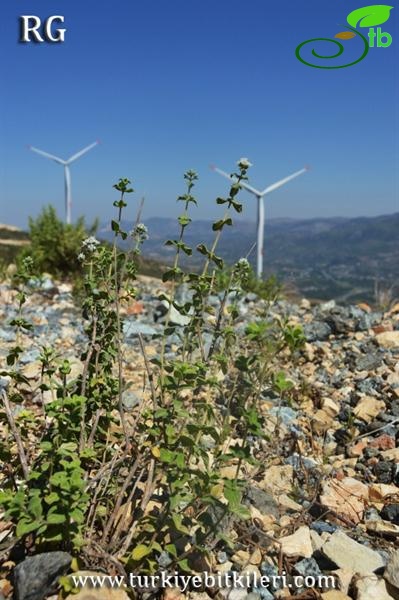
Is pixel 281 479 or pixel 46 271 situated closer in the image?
pixel 281 479

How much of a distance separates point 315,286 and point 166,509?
189927 mm

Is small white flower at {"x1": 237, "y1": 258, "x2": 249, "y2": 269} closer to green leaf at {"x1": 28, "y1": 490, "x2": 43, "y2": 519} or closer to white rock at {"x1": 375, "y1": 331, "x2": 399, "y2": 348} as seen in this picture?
green leaf at {"x1": 28, "y1": 490, "x2": 43, "y2": 519}

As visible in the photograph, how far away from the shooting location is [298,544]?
3.23 meters

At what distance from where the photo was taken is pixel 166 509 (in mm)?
2893

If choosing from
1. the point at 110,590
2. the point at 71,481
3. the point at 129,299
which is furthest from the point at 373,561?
the point at 129,299

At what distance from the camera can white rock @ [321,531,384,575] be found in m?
3.08

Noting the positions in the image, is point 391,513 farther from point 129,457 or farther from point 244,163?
point 244,163

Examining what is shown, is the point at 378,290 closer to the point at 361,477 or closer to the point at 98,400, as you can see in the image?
the point at 361,477

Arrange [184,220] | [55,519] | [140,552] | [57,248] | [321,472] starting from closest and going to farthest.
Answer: [55,519] < [140,552] < [184,220] < [321,472] < [57,248]

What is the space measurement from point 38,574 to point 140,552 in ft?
1.67

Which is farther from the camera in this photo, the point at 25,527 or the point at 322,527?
the point at 322,527

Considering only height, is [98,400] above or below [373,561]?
above

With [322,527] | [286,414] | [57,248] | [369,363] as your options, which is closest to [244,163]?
[322,527]

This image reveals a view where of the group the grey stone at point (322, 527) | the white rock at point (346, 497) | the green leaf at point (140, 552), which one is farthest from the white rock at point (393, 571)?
the green leaf at point (140, 552)
